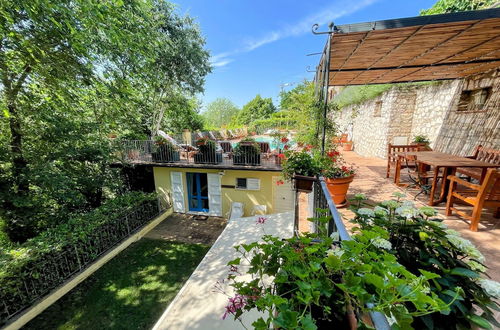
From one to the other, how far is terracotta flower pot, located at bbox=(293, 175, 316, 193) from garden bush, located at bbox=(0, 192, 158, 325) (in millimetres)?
6026

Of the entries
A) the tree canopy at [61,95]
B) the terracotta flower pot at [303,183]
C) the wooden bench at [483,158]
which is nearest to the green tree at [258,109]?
the tree canopy at [61,95]

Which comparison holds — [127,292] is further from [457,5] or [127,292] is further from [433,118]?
[457,5]

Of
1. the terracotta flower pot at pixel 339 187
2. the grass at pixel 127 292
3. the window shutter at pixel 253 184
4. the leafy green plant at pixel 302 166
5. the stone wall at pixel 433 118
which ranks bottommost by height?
the grass at pixel 127 292

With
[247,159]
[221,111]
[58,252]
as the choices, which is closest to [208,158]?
[247,159]

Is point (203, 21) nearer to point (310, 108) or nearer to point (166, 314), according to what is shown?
point (310, 108)

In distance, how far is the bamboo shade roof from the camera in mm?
2330

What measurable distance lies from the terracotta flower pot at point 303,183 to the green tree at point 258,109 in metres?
30.5

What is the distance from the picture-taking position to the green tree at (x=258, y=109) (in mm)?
33094

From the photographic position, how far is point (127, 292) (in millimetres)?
5113

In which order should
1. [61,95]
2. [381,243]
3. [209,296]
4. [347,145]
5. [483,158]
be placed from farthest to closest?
[347,145]
[61,95]
[483,158]
[209,296]
[381,243]

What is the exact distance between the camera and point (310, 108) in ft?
13.1

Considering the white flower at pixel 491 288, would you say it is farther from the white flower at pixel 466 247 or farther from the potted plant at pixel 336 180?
the potted plant at pixel 336 180

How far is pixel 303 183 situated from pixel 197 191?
25.0 feet

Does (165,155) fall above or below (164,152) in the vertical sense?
below
